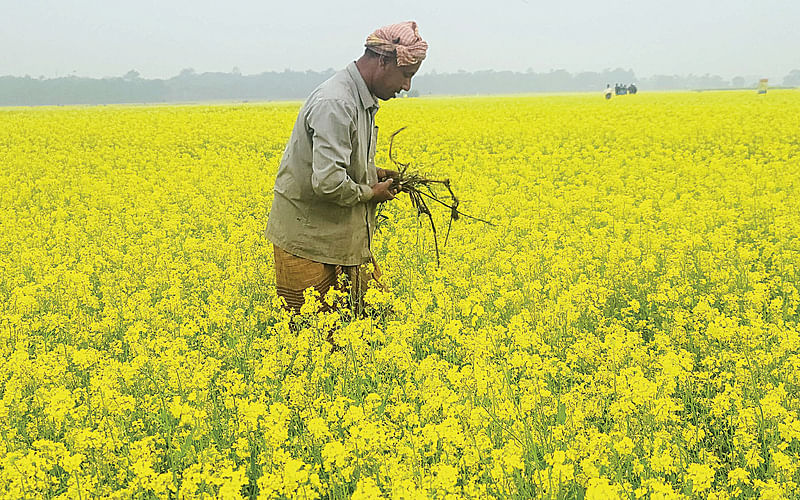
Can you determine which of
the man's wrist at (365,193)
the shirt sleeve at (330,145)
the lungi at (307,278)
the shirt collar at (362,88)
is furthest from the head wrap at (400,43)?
the lungi at (307,278)

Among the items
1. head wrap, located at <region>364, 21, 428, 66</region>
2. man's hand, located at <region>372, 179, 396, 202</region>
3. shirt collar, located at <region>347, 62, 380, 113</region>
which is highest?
head wrap, located at <region>364, 21, 428, 66</region>

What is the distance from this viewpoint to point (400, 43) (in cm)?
390

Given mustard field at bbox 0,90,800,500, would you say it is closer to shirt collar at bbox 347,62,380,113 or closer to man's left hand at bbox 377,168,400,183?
man's left hand at bbox 377,168,400,183

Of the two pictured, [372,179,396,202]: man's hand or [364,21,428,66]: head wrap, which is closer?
[364,21,428,66]: head wrap

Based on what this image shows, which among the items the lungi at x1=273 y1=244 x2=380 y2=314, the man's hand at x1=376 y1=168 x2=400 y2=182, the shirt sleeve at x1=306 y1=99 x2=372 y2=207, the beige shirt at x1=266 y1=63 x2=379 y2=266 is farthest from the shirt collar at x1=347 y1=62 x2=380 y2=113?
the lungi at x1=273 y1=244 x2=380 y2=314

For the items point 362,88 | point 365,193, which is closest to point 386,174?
point 365,193

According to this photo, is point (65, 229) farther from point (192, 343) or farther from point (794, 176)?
point (794, 176)

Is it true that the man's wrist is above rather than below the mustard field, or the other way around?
above

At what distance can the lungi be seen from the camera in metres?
4.43

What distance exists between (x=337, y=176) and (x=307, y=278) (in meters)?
0.77

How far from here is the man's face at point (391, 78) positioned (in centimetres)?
399

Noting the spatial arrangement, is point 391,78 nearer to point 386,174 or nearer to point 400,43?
point 400,43

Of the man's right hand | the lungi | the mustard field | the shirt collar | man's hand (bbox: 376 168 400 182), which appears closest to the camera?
the mustard field

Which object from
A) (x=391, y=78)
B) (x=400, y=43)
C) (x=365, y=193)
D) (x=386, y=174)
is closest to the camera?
(x=400, y=43)
